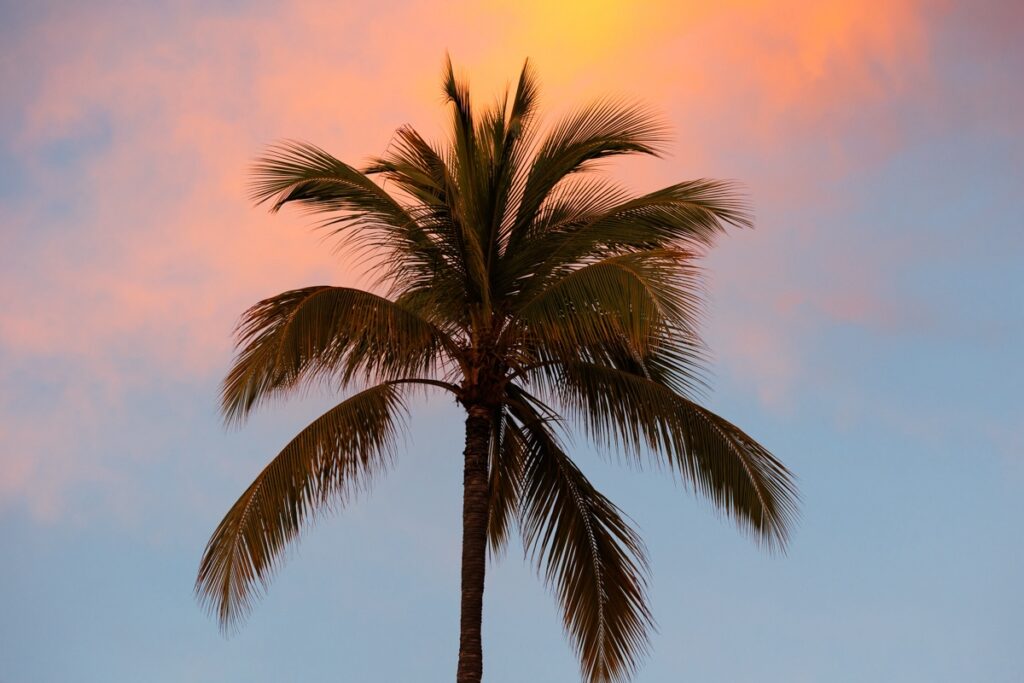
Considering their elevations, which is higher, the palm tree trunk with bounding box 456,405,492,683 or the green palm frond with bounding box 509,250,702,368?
the green palm frond with bounding box 509,250,702,368

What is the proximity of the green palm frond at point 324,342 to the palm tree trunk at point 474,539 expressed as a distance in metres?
0.89

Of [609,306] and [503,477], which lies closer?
[609,306]

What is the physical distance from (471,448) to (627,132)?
3979mm

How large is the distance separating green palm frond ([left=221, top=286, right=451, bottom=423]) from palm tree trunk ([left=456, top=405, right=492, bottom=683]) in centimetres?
89

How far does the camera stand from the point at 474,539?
1409 cm

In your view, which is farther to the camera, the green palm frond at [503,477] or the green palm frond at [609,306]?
the green palm frond at [503,477]

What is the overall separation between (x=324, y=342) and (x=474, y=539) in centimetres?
258

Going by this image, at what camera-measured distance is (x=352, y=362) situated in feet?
47.7

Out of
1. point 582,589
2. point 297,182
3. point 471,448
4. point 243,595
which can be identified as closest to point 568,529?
point 582,589

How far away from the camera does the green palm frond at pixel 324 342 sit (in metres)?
13.2

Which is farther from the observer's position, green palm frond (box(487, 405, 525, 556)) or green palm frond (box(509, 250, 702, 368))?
green palm frond (box(487, 405, 525, 556))

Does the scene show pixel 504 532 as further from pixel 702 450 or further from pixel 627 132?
pixel 627 132

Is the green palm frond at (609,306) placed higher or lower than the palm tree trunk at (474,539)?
higher

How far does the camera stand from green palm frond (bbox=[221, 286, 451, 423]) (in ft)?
43.4
